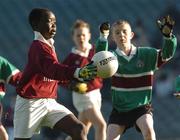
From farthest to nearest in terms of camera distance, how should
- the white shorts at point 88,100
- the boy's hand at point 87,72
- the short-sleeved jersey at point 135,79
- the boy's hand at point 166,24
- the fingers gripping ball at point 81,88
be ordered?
the white shorts at point 88,100 → the fingers gripping ball at point 81,88 → the short-sleeved jersey at point 135,79 → the boy's hand at point 166,24 → the boy's hand at point 87,72

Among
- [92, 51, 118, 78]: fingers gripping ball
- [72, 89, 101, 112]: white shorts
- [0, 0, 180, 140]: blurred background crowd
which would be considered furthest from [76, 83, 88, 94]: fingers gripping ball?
[0, 0, 180, 140]: blurred background crowd

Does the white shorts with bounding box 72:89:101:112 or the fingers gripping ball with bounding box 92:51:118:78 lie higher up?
the fingers gripping ball with bounding box 92:51:118:78

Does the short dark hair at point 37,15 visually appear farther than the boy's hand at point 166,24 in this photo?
Yes

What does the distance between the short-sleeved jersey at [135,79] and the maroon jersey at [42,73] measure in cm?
91

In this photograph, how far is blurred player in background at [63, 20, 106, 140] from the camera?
31.9 ft

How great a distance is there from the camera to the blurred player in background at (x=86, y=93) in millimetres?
9727

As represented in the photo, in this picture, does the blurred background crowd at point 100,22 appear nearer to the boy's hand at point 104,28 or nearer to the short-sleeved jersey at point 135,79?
the boy's hand at point 104,28

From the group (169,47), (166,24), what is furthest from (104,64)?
(169,47)

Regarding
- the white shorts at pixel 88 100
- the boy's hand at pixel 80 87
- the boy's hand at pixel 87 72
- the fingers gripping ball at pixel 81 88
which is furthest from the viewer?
the white shorts at pixel 88 100

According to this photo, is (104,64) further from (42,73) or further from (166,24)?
(166,24)

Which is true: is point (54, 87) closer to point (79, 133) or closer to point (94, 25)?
point (79, 133)

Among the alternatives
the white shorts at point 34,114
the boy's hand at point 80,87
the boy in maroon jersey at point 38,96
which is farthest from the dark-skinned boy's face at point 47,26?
the boy's hand at point 80,87

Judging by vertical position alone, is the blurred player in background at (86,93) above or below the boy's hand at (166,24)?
below

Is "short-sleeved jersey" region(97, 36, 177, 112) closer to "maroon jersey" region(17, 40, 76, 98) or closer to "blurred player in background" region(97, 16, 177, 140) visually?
"blurred player in background" region(97, 16, 177, 140)
